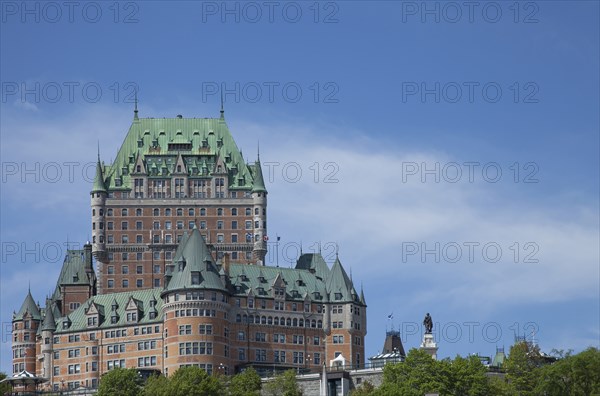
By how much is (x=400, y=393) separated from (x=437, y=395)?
14.4ft

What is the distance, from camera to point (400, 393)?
655 feet

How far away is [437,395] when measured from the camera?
200 m
